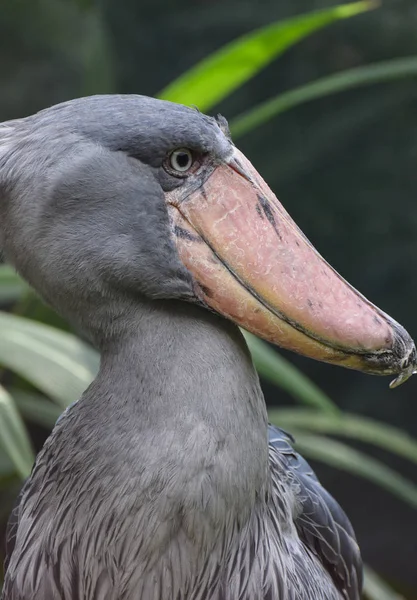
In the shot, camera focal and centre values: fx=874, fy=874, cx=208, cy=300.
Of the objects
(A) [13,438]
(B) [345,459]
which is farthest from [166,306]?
(B) [345,459]

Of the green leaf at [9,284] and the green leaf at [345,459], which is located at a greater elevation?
the green leaf at [345,459]

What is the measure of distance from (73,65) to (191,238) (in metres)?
1.80

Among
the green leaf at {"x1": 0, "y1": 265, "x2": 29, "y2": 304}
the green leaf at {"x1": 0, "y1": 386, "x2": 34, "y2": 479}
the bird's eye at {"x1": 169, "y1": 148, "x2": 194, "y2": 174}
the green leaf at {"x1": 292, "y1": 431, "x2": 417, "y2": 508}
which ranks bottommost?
the green leaf at {"x1": 0, "y1": 386, "x2": 34, "y2": 479}

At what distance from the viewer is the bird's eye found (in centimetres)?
75

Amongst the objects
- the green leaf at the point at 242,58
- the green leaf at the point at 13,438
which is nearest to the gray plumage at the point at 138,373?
the green leaf at the point at 13,438

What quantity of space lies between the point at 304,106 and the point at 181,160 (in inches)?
66.2

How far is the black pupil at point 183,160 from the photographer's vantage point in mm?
749

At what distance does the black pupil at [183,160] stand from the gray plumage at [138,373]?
0.01 meters

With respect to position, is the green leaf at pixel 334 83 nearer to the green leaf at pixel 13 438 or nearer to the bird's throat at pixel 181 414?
the green leaf at pixel 13 438

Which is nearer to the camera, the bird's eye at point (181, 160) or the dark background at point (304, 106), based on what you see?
the bird's eye at point (181, 160)

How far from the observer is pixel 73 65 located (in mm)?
2412

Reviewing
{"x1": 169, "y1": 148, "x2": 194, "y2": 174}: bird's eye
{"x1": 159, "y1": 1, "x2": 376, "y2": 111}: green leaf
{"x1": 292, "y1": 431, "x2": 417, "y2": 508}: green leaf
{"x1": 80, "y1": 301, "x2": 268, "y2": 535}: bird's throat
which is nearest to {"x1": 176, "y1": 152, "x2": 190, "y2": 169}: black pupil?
{"x1": 169, "y1": 148, "x2": 194, "y2": 174}: bird's eye

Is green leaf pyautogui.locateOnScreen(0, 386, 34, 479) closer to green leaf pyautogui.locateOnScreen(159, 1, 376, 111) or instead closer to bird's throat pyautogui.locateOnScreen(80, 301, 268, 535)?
bird's throat pyautogui.locateOnScreen(80, 301, 268, 535)

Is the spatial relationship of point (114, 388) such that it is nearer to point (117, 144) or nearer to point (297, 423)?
point (117, 144)
